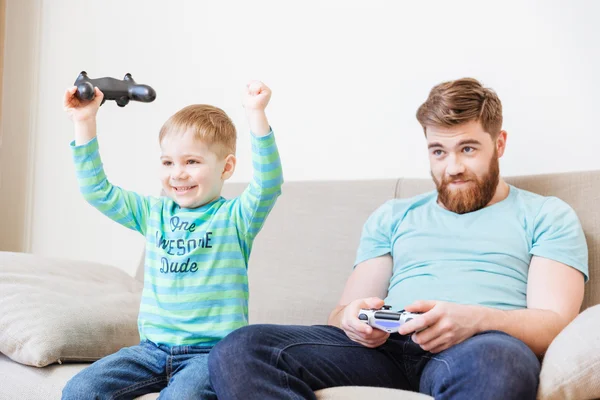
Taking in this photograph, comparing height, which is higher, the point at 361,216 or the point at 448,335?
the point at 361,216

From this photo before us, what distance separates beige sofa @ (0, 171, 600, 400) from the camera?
1679mm

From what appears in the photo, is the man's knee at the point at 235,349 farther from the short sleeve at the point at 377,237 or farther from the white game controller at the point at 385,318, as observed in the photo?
the short sleeve at the point at 377,237

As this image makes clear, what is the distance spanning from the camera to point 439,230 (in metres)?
1.76

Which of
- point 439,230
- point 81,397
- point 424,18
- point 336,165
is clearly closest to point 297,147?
point 336,165

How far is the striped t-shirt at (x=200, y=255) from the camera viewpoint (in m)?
1.57

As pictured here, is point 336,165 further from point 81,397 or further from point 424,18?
point 81,397

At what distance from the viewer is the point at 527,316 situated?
57.8 inches

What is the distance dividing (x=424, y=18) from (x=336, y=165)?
551 mm

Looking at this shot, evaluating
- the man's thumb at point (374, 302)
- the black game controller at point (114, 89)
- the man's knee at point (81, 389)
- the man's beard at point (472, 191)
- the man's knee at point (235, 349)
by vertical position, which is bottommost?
the man's knee at point (81, 389)

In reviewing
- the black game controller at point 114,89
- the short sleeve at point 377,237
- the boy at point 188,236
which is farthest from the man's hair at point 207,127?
the short sleeve at point 377,237

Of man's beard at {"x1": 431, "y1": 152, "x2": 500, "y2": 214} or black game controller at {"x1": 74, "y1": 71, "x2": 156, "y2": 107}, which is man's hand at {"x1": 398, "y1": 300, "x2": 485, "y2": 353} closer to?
man's beard at {"x1": 431, "y1": 152, "x2": 500, "y2": 214}

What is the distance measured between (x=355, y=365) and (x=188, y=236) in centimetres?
45

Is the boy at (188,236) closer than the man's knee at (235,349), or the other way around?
the man's knee at (235,349)

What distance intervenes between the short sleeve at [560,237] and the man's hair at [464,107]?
237 mm
